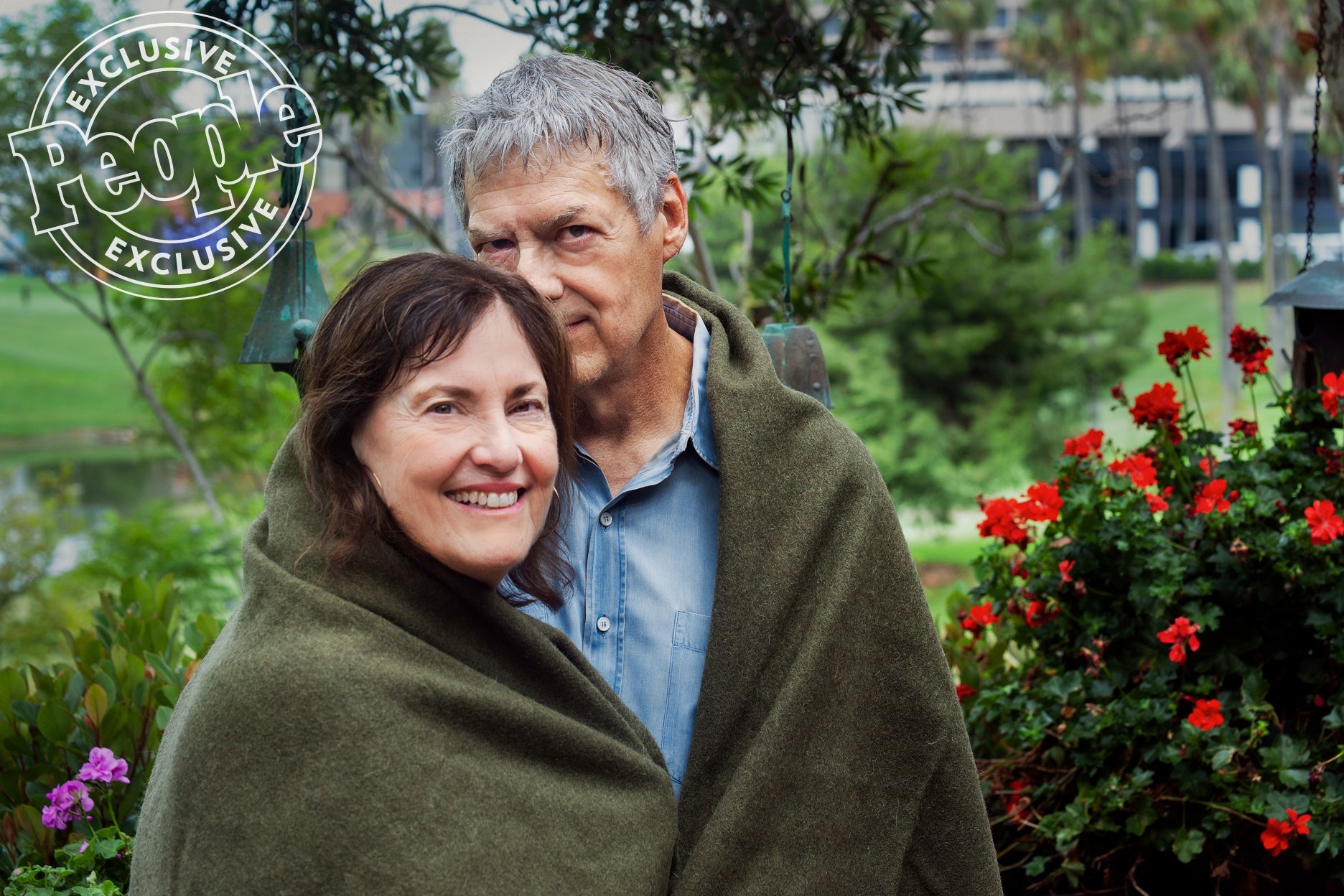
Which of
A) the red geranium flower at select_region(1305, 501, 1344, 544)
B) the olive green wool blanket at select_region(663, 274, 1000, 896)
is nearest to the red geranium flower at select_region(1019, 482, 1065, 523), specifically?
the red geranium flower at select_region(1305, 501, 1344, 544)

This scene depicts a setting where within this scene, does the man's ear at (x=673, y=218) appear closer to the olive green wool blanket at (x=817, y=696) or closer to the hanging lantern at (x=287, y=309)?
the olive green wool blanket at (x=817, y=696)

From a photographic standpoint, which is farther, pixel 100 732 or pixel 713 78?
pixel 713 78

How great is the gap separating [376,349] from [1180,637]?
1874 mm

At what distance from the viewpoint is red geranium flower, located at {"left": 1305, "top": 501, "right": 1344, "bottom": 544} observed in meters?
2.40

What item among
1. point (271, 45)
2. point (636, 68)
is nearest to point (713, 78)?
point (636, 68)

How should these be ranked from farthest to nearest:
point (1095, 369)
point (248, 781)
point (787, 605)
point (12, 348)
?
point (12, 348)
point (1095, 369)
point (787, 605)
point (248, 781)

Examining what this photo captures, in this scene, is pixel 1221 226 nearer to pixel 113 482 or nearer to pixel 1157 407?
pixel 113 482

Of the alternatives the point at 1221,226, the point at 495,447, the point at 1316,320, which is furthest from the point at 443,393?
the point at 1221,226

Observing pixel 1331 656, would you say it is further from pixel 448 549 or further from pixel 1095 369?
pixel 1095 369

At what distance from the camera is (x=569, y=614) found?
171cm

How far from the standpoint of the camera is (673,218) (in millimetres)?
1875

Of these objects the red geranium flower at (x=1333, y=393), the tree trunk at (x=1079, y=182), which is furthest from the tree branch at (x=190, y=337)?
the tree trunk at (x=1079, y=182)

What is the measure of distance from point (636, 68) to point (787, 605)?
2.14 metres

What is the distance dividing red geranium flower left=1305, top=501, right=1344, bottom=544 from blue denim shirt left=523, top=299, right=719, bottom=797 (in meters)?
1.37
